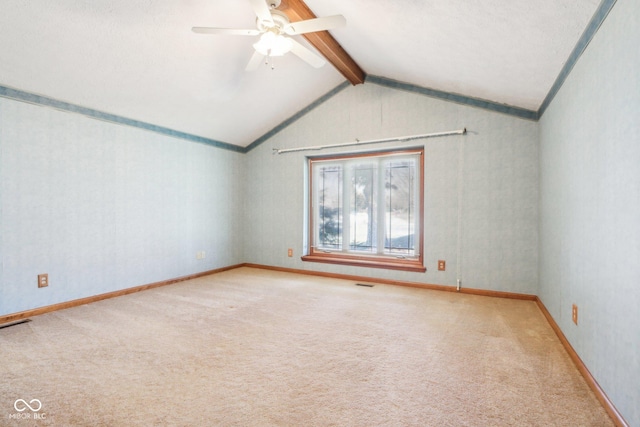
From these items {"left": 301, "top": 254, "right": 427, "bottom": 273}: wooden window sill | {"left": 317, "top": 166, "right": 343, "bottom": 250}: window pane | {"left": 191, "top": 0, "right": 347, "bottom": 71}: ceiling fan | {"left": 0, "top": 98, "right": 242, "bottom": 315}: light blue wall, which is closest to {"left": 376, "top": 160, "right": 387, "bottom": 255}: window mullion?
{"left": 301, "top": 254, "right": 427, "bottom": 273}: wooden window sill

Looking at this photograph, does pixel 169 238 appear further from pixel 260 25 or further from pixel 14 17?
pixel 260 25

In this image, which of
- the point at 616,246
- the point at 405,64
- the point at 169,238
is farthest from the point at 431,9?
the point at 169,238

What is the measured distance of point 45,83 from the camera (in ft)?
8.90

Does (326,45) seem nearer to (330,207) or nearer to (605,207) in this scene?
(330,207)

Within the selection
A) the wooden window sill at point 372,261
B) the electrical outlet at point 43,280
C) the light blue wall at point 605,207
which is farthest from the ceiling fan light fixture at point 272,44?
the electrical outlet at point 43,280

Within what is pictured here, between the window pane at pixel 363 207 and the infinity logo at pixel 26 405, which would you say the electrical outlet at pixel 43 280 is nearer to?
the infinity logo at pixel 26 405

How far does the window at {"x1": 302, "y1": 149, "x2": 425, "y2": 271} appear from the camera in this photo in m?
4.01

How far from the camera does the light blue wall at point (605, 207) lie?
4.16 ft

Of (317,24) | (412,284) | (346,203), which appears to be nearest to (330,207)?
(346,203)

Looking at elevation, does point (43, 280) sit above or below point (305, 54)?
below

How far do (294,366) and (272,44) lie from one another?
2.24m

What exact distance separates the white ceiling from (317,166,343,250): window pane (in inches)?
57.0

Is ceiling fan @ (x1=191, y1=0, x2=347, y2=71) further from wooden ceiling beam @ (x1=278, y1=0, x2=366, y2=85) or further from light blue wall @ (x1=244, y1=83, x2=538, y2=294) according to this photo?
light blue wall @ (x1=244, y1=83, x2=538, y2=294)

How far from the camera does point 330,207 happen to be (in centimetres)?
468
